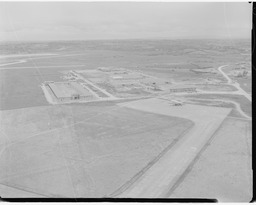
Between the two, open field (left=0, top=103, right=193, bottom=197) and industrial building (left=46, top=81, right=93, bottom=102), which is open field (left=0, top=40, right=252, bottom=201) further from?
industrial building (left=46, top=81, right=93, bottom=102)

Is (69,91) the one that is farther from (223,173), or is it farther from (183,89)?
(223,173)

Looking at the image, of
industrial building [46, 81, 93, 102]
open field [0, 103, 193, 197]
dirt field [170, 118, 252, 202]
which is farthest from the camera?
industrial building [46, 81, 93, 102]

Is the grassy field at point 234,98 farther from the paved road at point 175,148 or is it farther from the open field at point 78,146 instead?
the open field at point 78,146

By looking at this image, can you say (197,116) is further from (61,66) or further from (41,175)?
(61,66)

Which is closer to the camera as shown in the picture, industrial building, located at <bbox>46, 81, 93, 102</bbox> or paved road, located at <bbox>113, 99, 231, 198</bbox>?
paved road, located at <bbox>113, 99, 231, 198</bbox>

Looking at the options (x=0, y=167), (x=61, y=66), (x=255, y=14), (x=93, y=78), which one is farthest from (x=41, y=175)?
Answer: (x=61, y=66)

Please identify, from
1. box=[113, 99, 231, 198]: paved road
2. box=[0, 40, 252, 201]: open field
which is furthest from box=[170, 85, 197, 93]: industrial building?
box=[113, 99, 231, 198]: paved road
